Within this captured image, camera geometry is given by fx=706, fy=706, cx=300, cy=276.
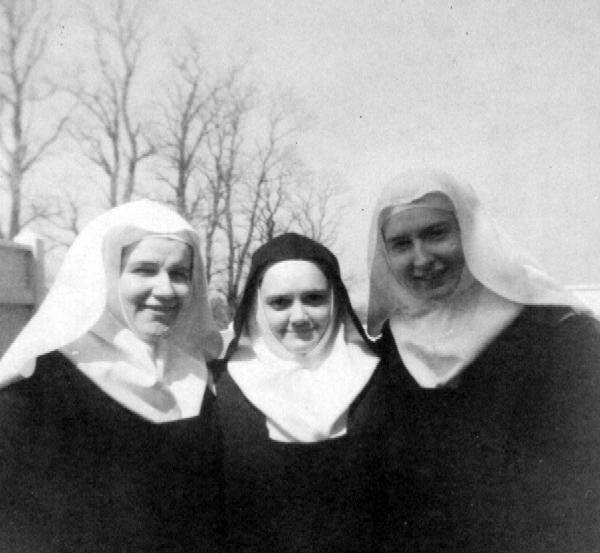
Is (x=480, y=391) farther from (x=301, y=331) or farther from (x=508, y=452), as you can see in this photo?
(x=301, y=331)

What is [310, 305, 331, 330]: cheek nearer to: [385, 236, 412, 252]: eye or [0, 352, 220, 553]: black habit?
[385, 236, 412, 252]: eye

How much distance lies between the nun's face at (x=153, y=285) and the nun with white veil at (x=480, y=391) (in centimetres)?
90

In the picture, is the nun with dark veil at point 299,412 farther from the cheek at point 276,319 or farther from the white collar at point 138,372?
the white collar at point 138,372

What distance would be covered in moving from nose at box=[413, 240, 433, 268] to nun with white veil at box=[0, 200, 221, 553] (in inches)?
37.1

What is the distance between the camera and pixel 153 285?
2.79 metres

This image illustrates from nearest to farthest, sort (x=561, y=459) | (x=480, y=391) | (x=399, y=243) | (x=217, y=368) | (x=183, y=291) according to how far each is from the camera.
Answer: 1. (x=561, y=459)
2. (x=480, y=391)
3. (x=183, y=291)
4. (x=399, y=243)
5. (x=217, y=368)

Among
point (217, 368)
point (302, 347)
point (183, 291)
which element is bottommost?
point (217, 368)

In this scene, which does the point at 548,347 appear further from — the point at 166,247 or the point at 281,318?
the point at 166,247

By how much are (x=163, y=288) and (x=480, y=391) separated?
4.27 ft

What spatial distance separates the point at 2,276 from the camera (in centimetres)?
716

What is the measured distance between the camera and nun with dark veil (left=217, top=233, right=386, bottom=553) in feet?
8.72

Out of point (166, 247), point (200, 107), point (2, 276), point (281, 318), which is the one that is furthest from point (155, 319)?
point (200, 107)

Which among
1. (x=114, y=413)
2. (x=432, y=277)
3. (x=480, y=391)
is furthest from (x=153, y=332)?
(x=480, y=391)

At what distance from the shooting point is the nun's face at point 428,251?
2885mm
